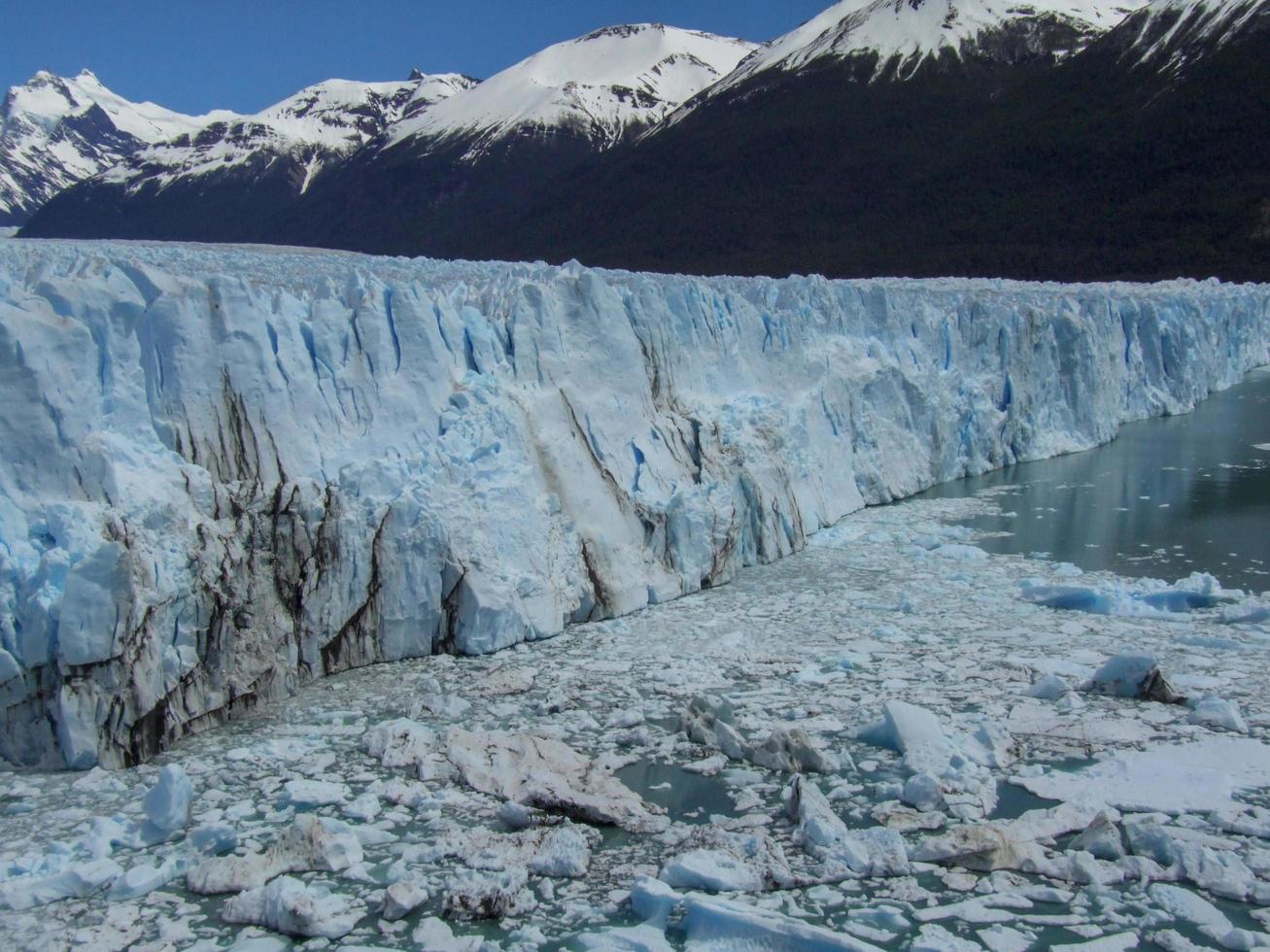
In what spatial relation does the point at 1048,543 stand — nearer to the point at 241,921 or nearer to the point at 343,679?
the point at 343,679

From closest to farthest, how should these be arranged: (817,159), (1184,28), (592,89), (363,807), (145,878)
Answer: (145,878), (363,807), (1184,28), (817,159), (592,89)

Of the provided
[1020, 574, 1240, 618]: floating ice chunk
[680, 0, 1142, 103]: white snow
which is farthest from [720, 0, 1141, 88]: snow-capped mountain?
[1020, 574, 1240, 618]: floating ice chunk

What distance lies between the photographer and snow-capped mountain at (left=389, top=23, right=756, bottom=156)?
6956cm

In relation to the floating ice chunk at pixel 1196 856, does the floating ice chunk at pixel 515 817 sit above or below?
above

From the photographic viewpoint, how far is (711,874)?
404 centimetres

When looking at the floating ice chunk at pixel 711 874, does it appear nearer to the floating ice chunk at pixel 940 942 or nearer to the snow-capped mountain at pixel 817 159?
the floating ice chunk at pixel 940 942

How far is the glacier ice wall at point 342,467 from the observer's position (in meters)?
5.11

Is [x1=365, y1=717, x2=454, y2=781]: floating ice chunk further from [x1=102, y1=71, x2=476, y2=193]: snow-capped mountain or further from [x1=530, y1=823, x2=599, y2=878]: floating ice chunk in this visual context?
[x1=102, y1=71, x2=476, y2=193]: snow-capped mountain

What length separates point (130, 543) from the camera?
17.1 feet

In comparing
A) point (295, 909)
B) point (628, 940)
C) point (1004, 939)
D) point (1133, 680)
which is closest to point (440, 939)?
point (295, 909)

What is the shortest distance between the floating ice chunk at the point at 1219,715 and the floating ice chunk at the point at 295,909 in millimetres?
3969

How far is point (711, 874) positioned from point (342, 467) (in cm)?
338

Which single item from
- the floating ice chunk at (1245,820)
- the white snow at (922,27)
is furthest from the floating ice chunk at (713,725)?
the white snow at (922,27)

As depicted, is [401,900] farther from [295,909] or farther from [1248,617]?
[1248,617]
